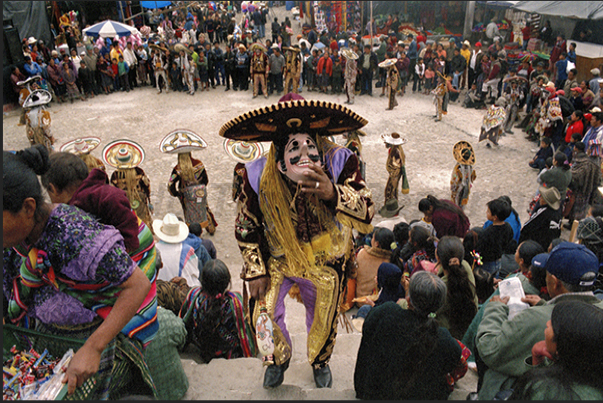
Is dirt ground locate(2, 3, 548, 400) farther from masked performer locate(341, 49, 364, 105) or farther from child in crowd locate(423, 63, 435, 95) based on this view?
masked performer locate(341, 49, 364, 105)

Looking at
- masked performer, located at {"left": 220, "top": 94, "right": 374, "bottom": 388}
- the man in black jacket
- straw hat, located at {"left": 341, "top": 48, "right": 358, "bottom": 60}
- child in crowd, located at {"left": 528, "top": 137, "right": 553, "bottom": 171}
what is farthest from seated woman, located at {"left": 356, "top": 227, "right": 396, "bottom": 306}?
the man in black jacket

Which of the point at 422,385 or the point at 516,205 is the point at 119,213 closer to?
the point at 422,385

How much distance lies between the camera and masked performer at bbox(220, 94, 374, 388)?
289 cm

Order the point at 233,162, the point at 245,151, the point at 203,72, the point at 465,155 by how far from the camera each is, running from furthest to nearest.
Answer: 1. the point at 203,72
2. the point at 233,162
3. the point at 465,155
4. the point at 245,151

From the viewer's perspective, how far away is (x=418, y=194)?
27.9 ft

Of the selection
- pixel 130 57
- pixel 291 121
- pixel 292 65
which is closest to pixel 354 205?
pixel 291 121

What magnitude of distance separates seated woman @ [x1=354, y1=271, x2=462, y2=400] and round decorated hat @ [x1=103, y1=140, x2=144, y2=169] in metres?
5.02

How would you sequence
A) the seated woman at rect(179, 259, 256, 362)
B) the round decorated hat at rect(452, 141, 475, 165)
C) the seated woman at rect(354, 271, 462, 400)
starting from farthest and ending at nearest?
the round decorated hat at rect(452, 141, 475, 165) < the seated woman at rect(179, 259, 256, 362) < the seated woman at rect(354, 271, 462, 400)

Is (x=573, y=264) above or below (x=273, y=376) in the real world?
above

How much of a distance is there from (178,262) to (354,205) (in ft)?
8.68

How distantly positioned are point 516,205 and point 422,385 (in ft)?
21.6

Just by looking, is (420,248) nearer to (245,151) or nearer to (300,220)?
(300,220)

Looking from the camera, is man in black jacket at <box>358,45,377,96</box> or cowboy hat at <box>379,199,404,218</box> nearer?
cowboy hat at <box>379,199,404,218</box>

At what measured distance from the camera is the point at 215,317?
11.3 feet
